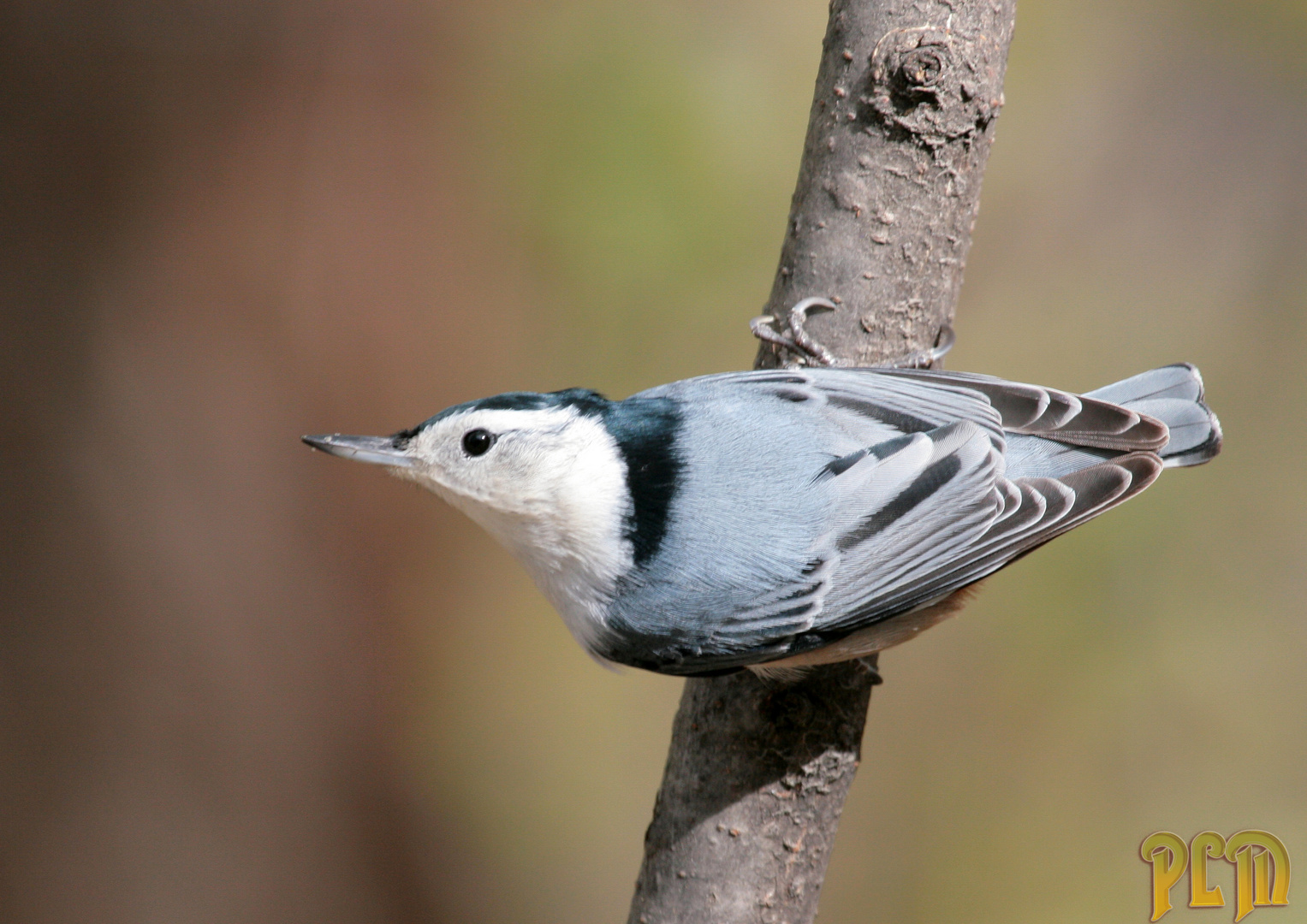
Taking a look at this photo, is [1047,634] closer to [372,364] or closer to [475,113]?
[372,364]

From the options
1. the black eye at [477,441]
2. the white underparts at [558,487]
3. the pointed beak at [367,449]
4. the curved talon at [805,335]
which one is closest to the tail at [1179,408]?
the curved talon at [805,335]

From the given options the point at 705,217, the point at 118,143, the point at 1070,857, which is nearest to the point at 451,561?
the point at 705,217

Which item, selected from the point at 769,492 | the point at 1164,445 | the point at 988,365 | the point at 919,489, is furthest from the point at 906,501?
the point at 988,365

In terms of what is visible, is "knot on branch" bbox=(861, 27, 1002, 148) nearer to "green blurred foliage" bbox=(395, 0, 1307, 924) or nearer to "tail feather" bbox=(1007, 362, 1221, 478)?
"tail feather" bbox=(1007, 362, 1221, 478)

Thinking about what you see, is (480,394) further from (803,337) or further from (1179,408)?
(1179,408)

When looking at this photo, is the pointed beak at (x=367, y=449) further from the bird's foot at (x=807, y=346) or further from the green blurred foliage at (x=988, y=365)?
the green blurred foliage at (x=988, y=365)

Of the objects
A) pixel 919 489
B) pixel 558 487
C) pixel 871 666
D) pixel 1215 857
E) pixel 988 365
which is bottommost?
pixel 1215 857

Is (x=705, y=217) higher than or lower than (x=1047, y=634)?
higher

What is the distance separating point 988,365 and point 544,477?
1.70 meters

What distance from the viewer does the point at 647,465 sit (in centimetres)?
143

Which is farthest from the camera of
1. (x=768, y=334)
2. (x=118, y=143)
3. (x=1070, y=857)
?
(x=118, y=143)

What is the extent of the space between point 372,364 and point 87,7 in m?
1.16

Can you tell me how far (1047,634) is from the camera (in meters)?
2.50

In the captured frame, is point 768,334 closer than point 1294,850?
Yes
